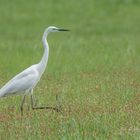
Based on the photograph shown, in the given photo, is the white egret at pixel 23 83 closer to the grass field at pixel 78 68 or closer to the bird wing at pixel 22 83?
the bird wing at pixel 22 83

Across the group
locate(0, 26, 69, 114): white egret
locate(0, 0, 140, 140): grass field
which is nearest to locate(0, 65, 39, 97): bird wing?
locate(0, 26, 69, 114): white egret

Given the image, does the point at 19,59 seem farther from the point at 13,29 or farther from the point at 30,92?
the point at 13,29

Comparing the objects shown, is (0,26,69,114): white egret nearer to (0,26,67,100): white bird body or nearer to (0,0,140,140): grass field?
(0,26,67,100): white bird body

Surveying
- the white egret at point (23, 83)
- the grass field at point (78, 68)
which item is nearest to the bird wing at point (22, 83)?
the white egret at point (23, 83)

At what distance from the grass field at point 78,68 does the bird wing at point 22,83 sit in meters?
0.34

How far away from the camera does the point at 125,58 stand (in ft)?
54.3

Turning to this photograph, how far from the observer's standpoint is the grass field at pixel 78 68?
30.7 ft

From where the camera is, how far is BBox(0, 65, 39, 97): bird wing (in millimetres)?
10844

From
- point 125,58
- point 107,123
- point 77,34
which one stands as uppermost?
point 77,34

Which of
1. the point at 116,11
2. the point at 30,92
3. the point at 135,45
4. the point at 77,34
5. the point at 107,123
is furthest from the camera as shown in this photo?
the point at 116,11

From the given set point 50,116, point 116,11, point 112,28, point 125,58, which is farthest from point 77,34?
point 50,116

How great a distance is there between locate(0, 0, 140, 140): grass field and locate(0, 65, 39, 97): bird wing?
0.34 meters

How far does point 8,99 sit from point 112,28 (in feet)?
41.8

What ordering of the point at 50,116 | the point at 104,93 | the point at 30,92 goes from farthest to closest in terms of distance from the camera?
the point at 104,93, the point at 30,92, the point at 50,116
